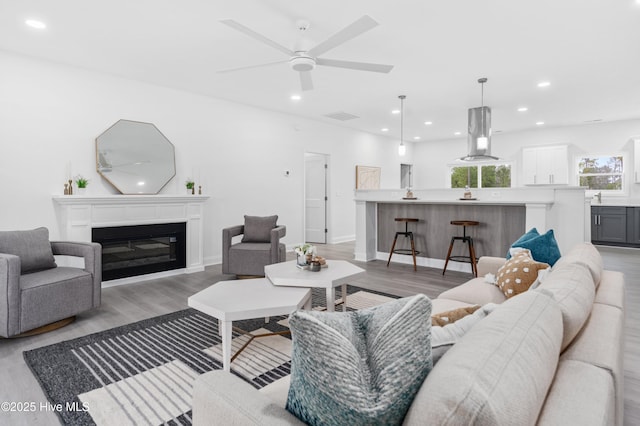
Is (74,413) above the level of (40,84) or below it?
below

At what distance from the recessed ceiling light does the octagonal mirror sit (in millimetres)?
1346

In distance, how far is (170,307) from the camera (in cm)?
347

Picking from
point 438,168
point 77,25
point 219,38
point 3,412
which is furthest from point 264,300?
point 438,168

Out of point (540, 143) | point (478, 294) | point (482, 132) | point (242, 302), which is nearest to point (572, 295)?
point (478, 294)

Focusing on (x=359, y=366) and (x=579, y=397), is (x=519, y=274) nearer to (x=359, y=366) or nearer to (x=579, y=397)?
(x=579, y=397)

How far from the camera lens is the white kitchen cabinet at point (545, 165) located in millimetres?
7977

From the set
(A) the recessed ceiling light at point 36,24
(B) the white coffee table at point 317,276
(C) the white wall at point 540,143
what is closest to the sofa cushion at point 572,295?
(B) the white coffee table at point 317,276

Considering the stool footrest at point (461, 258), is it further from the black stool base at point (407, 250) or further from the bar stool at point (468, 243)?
the black stool base at point (407, 250)

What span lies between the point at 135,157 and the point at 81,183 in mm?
762

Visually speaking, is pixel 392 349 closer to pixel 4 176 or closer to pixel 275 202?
pixel 4 176

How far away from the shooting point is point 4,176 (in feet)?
12.5

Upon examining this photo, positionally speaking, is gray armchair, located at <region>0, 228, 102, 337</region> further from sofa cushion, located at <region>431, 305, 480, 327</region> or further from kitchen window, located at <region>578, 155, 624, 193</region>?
kitchen window, located at <region>578, 155, 624, 193</region>

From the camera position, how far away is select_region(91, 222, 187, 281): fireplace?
4.31m

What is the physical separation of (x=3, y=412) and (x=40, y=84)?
3684 mm
